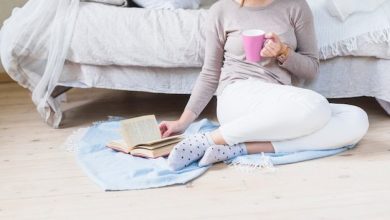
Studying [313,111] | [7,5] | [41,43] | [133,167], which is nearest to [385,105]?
[313,111]

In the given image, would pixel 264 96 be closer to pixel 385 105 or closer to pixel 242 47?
pixel 242 47

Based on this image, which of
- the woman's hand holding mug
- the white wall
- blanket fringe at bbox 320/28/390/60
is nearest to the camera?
the woman's hand holding mug

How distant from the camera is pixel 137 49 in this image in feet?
5.64

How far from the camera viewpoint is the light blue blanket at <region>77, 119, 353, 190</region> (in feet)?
4.40

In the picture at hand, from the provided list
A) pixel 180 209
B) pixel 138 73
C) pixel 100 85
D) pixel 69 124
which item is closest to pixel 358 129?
pixel 180 209

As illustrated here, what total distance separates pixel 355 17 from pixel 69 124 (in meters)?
1.10

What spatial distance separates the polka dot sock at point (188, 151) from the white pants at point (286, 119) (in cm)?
6

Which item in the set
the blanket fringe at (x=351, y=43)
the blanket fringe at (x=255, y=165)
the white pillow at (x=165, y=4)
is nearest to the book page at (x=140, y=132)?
the blanket fringe at (x=255, y=165)

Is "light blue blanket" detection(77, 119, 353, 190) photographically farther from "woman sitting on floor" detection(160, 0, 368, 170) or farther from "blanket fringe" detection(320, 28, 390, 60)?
"blanket fringe" detection(320, 28, 390, 60)

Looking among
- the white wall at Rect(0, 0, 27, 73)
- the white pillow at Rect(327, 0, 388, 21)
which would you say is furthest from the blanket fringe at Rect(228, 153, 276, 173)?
the white wall at Rect(0, 0, 27, 73)

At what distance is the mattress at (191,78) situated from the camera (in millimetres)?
1742

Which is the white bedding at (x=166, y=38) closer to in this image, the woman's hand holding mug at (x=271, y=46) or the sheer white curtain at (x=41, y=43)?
the sheer white curtain at (x=41, y=43)

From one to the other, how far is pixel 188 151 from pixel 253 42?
0.36m

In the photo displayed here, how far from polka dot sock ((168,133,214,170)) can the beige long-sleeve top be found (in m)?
0.19
